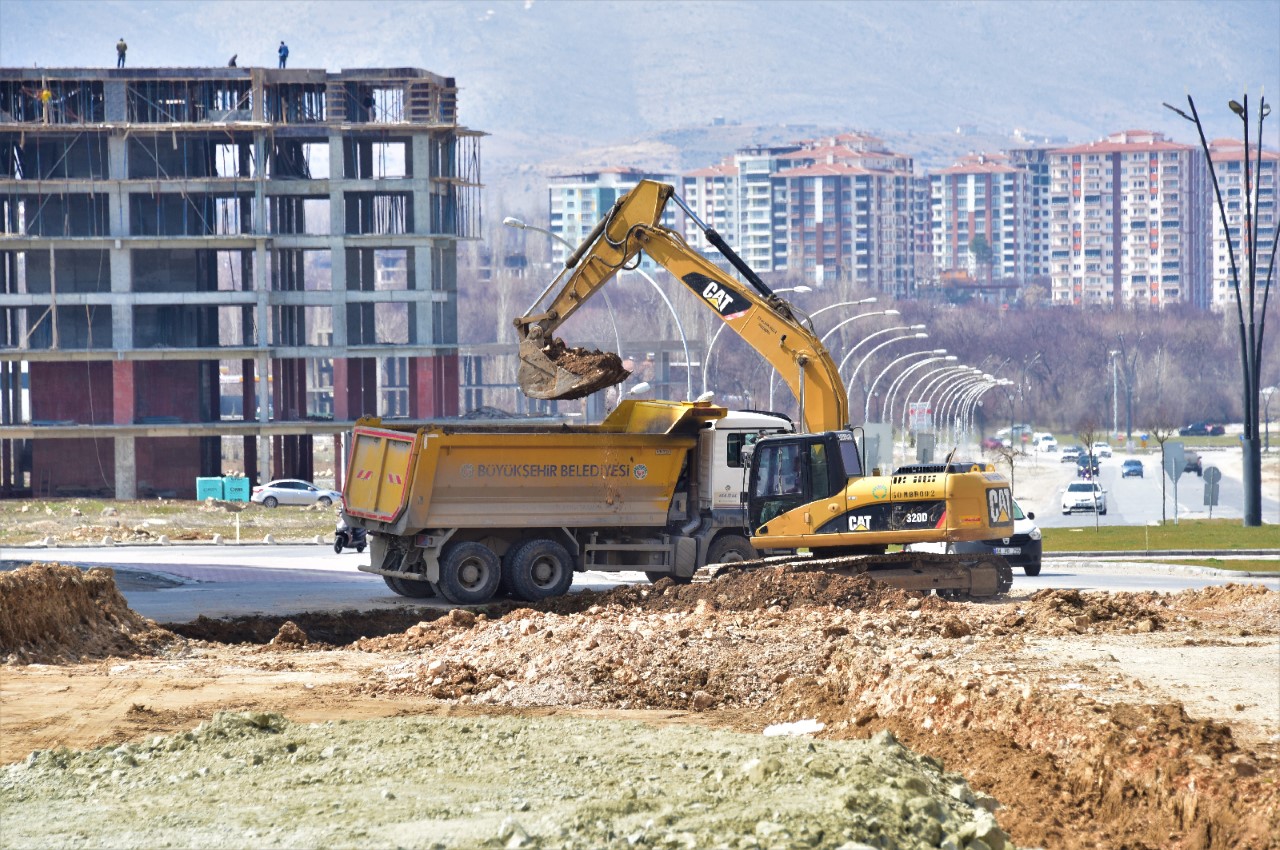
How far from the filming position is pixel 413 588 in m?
26.2

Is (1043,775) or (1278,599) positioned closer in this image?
(1043,775)

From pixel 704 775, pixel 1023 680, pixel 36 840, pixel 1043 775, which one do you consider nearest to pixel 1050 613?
pixel 1023 680

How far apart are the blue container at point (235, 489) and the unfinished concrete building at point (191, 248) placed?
533cm

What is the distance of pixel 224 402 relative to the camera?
146 m

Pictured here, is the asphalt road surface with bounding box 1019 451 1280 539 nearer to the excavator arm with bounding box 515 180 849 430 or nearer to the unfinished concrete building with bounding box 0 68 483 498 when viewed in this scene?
the excavator arm with bounding box 515 180 849 430

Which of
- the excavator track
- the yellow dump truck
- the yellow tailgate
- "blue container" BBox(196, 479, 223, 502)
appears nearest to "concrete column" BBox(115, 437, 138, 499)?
"blue container" BBox(196, 479, 223, 502)

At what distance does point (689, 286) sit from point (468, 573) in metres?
5.48

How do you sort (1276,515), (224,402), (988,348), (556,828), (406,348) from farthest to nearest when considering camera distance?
(988,348) → (224,402) → (406,348) → (1276,515) → (556,828)

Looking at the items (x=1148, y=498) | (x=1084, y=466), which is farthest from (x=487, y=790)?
(x=1084, y=466)

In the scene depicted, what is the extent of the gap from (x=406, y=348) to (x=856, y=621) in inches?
2478

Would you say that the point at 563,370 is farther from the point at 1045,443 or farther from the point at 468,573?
the point at 1045,443

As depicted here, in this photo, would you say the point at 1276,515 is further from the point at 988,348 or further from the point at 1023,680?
the point at 988,348

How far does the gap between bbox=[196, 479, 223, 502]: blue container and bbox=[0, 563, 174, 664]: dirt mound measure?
4993 centimetres

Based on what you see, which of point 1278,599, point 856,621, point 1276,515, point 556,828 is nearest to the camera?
point 556,828
